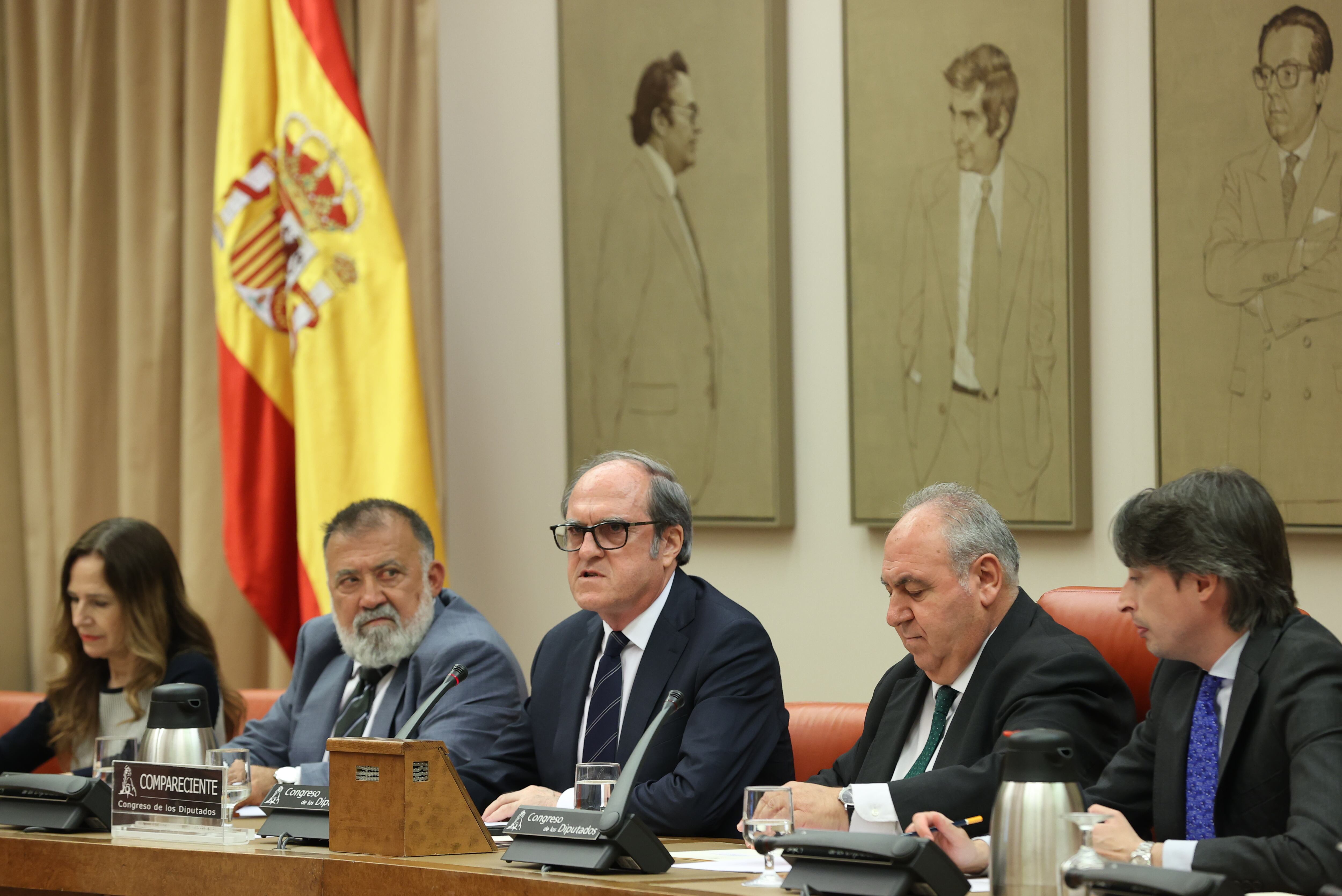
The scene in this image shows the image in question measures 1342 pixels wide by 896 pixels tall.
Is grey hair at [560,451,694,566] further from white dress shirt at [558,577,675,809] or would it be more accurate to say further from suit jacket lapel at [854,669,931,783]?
suit jacket lapel at [854,669,931,783]

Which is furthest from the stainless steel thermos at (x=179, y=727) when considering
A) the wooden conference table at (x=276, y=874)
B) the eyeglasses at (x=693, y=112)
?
the eyeglasses at (x=693, y=112)

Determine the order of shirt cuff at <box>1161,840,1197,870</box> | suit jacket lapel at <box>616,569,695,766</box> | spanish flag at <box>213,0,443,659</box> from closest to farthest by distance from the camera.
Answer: shirt cuff at <box>1161,840,1197,870</box>, suit jacket lapel at <box>616,569,695,766</box>, spanish flag at <box>213,0,443,659</box>

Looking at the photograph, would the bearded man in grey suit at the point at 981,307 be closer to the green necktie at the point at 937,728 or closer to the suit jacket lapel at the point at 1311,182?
the suit jacket lapel at the point at 1311,182

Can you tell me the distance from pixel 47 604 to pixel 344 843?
376 cm

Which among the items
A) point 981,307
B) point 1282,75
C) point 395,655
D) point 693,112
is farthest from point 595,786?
point 693,112

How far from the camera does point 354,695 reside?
3902 millimetres

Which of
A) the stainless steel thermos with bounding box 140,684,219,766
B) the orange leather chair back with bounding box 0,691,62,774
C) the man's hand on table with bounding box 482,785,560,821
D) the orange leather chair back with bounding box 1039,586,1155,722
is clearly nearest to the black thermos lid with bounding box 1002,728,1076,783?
the orange leather chair back with bounding box 1039,586,1155,722

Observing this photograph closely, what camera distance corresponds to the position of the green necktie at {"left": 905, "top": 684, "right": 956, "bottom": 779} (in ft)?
9.76

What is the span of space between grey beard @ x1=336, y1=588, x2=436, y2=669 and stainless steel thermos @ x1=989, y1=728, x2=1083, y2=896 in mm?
2059

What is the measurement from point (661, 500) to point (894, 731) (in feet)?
2.33

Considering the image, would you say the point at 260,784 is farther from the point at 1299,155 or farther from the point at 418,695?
the point at 1299,155

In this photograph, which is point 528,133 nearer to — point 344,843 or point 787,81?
point 787,81

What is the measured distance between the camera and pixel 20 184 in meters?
5.98

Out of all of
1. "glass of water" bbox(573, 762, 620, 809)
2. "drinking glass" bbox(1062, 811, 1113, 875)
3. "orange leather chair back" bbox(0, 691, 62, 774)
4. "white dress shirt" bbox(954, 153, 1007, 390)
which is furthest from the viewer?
"orange leather chair back" bbox(0, 691, 62, 774)
